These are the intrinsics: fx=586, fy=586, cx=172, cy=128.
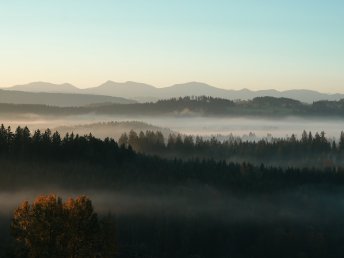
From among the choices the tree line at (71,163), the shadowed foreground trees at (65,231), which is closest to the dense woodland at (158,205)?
the tree line at (71,163)

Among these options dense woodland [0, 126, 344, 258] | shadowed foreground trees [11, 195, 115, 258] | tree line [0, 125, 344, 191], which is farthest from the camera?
dense woodland [0, 126, 344, 258]

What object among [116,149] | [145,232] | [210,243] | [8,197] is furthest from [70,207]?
[116,149]

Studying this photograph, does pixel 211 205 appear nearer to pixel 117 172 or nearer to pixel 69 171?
pixel 117 172

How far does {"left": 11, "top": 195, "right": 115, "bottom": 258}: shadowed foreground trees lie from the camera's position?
162 feet

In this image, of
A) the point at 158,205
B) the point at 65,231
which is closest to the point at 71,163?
the point at 158,205

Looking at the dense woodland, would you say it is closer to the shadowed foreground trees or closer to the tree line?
the tree line

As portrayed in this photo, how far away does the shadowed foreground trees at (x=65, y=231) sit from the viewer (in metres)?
49.3

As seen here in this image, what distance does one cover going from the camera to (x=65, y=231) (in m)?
49.6

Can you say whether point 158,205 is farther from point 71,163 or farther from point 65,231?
point 65,231

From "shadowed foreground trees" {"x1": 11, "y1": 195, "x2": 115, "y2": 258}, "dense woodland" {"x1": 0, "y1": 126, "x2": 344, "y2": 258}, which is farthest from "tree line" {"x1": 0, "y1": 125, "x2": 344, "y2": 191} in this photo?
"shadowed foreground trees" {"x1": 11, "y1": 195, "x2": 115, "y2": 258}

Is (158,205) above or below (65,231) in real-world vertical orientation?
below

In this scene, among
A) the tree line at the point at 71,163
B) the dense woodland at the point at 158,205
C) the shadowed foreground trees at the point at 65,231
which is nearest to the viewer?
the shadowed foreground trees at the point at 65,231

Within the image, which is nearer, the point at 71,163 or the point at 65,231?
the point at 65,231

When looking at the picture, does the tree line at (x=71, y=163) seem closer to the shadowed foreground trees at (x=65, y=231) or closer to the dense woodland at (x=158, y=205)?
the dense woodland at (x=158, y=205)
